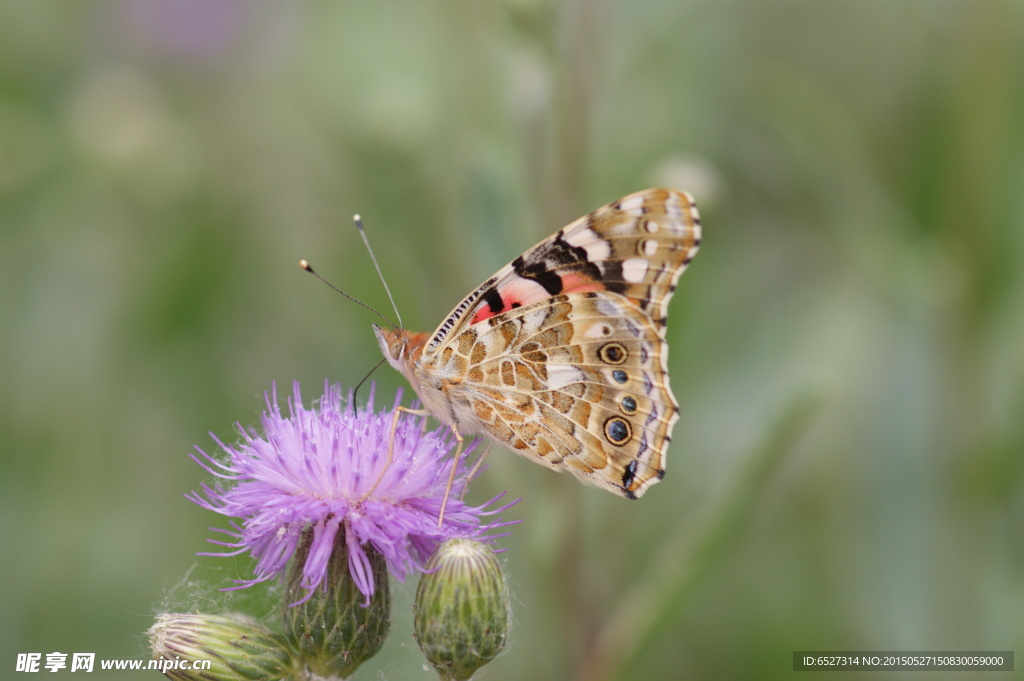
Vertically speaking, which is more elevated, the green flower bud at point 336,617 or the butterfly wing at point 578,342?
the butterfly wing at point 578,342

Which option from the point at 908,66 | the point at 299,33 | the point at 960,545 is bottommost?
the point at 960,545

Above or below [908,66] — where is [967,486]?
below

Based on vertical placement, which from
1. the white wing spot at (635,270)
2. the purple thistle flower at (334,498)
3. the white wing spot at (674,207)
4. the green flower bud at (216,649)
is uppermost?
the white wing spot at (674,207)

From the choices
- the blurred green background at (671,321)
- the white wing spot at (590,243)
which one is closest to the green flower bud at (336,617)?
the blurred green background at (671,321)

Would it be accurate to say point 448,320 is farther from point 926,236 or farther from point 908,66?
point 908,66

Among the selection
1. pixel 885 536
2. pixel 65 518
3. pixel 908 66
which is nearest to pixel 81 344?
pixel 65 518

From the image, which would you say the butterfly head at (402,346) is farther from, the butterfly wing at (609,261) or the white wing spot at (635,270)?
the white wing spot at (635,270)

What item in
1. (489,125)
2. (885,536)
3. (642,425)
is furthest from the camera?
(489,125)
